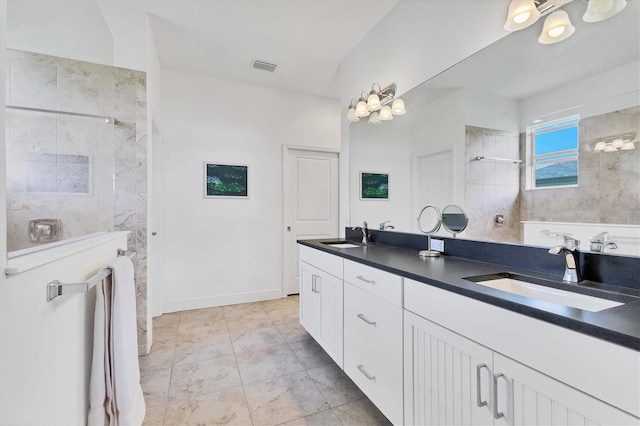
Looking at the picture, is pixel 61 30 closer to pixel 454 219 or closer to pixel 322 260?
pixel 322 260

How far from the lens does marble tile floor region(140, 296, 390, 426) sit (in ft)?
5.38

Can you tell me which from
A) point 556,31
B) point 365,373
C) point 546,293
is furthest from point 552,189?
point 365,373

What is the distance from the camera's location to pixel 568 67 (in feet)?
4.02

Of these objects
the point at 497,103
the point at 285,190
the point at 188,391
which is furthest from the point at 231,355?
the point at 497,103

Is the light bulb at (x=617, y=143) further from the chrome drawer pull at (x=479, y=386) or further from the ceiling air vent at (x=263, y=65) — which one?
the ceiling air vent at (x=263, y=65)

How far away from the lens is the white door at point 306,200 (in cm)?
390

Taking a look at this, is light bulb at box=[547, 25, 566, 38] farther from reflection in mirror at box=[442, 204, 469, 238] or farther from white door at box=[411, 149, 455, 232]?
reflection in mirror at box=[442, 204, 469, 238]

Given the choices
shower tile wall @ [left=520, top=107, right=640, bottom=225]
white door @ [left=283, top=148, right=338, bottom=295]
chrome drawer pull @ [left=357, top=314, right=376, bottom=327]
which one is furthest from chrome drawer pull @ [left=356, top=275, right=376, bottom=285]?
white door @ [left=283, top=148, right=338, bottom=295]

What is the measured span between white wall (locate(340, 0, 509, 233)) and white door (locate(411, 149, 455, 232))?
1.53ft

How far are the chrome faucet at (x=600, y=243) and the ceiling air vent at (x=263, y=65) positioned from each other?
316 cm

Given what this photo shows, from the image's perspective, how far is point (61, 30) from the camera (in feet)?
5.76

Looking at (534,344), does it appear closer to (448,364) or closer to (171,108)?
(448,364)

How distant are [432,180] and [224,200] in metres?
2.53

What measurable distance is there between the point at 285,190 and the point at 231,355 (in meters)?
2.11
